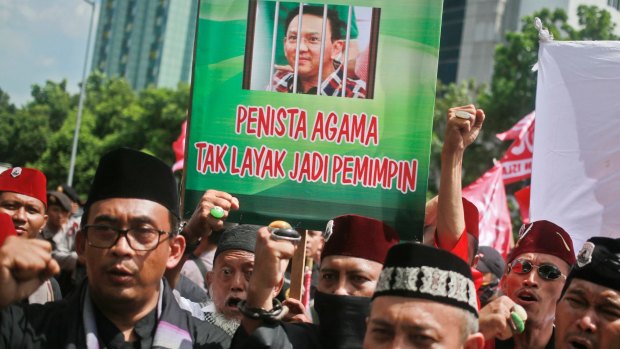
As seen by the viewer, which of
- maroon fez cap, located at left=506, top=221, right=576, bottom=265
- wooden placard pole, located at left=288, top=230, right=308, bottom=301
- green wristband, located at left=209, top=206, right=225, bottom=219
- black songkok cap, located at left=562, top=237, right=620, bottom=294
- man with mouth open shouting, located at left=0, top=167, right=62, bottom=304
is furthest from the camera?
man with mouth open shouting, located at left=0, top=167, right=62, bottom=304

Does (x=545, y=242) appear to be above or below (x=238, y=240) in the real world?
above

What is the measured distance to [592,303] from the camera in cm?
325

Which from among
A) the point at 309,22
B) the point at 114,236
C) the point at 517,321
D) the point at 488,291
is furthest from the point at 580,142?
the point at 114,236

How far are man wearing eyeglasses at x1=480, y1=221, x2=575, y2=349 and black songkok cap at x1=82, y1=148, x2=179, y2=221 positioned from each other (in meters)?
1.55

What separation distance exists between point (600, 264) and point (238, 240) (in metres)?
1.96

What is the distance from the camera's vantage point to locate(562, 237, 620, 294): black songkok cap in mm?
3238

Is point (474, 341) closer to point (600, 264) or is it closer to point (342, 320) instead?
point (342, 320)

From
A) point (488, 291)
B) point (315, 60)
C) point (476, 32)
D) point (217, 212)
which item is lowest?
point (488, 291)

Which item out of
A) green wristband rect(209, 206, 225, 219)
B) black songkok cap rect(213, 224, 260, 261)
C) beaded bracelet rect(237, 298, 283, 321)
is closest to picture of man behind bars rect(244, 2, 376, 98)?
green wristband rect(209, 206, 225, 219)

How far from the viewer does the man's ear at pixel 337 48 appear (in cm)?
398

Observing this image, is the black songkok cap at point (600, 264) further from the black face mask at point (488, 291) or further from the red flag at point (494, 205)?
the red flag at point (494, 205)

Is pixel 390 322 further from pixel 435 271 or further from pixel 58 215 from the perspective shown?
pixel 58 215

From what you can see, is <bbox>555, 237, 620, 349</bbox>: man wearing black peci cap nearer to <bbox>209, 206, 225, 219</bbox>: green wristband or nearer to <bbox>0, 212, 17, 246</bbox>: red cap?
<bbox>209, 206, 225, 219</bbox>: green wristband

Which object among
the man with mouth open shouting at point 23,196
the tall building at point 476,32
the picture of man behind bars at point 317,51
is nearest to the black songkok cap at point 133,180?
the picture of man behind bars at point 317,51
